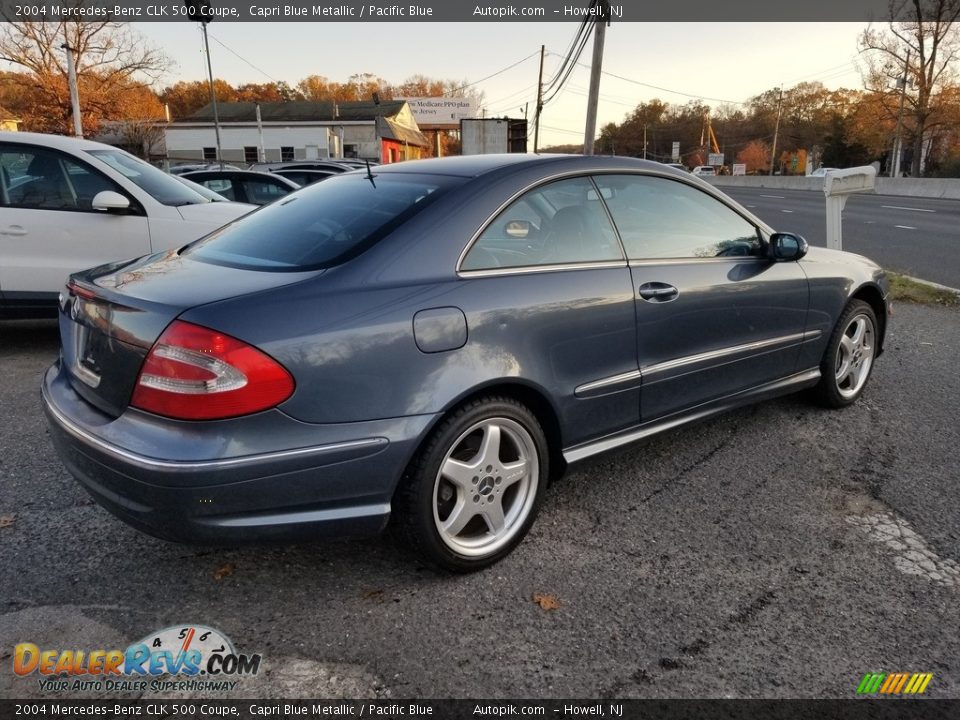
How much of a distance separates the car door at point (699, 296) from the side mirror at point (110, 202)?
13.2 ft

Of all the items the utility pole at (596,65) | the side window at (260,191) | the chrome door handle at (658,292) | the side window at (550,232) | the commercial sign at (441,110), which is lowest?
the chrome door handle at (658,292)

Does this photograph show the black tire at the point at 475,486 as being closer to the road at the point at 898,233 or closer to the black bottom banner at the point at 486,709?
the black bottom banner at the point at 486,709

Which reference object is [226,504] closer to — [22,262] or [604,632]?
[604,632]

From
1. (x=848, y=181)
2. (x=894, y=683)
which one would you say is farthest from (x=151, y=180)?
(x=848, y=181)

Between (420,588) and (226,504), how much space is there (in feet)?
2.68

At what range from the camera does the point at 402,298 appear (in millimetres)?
2486

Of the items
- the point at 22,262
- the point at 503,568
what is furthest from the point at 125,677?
the point at 22,262

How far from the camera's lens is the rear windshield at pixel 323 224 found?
106 inches

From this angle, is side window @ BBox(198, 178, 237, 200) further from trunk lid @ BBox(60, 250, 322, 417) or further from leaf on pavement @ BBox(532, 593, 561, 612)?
leaf on pavement @ BBox(532, 593, 561, 612)

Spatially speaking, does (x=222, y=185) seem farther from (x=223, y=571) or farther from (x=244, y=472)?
(x=244, y=472)

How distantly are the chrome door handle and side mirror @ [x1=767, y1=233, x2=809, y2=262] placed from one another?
2.82ft

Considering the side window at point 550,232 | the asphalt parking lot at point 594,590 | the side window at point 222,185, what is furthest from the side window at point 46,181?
the side window at point 222,185

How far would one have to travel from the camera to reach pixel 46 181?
5.54m

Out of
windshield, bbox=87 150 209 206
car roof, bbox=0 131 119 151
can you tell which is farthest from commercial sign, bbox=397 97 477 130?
car roof, bbox=0 131 119 151
